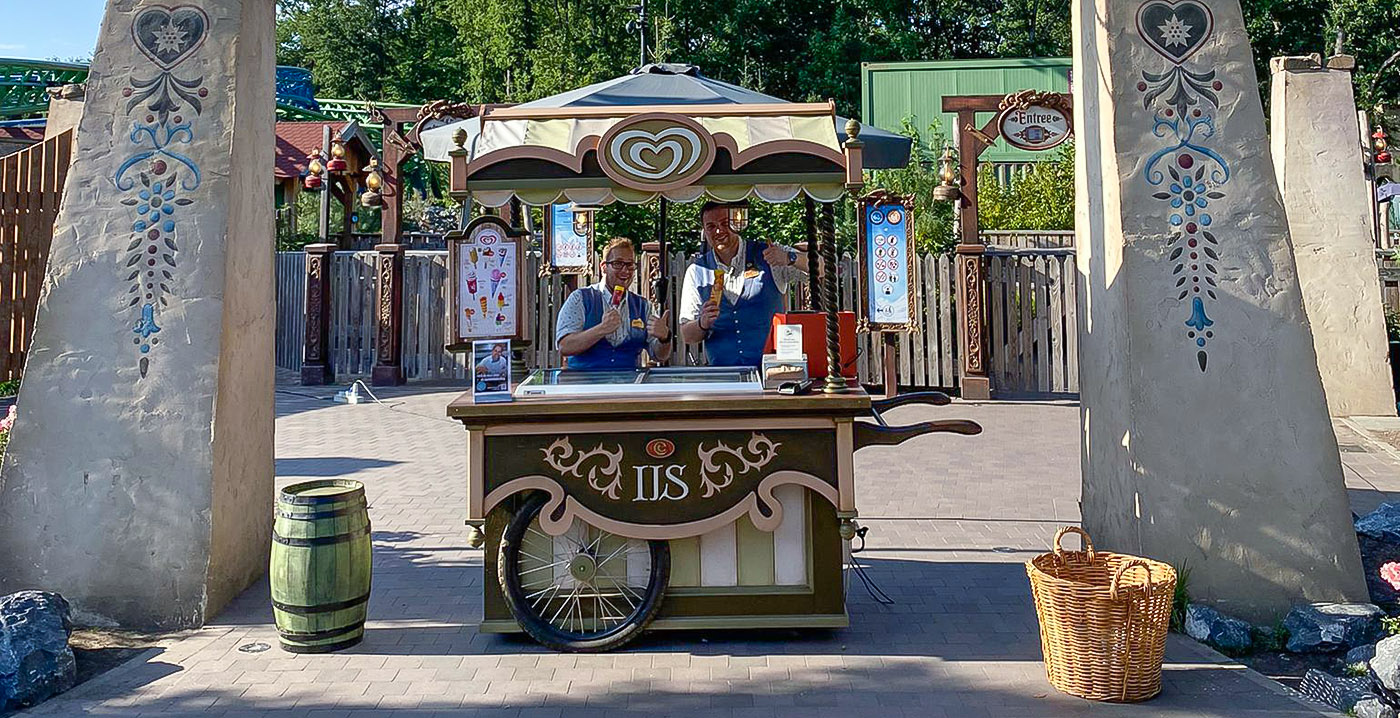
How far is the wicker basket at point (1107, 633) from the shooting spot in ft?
13.2

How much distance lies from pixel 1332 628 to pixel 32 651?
18.2ft

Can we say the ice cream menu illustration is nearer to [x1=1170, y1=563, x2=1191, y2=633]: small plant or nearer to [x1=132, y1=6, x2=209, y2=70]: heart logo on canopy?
[x1=132, y1=6, x2=209, y2=70]: heart logo on canopy

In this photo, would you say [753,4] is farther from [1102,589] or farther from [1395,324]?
[1102,589]

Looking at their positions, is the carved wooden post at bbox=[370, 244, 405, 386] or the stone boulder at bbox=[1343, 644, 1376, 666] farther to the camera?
the carved wooden post at bbox=[370, 244, 405, 386]

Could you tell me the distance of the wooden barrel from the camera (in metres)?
4.58

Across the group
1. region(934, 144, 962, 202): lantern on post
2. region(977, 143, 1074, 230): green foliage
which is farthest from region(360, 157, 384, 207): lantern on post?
region(977, 143, 1074, 230): green foliage

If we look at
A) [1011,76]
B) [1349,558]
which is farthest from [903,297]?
[1011,76]

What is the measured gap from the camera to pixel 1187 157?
16.9 ft

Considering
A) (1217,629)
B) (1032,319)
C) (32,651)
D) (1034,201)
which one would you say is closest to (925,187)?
(1034,201)

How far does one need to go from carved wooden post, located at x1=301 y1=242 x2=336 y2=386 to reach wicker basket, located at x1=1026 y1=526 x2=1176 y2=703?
12198mm

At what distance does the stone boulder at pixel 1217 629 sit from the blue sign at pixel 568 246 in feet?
20.5

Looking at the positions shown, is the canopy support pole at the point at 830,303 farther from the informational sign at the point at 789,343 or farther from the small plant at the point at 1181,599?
the small plant at the point at 1181,599

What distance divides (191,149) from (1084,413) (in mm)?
4926

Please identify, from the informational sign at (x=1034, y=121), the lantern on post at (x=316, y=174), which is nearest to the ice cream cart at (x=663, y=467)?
the informational sign at (x=1034, y=121)
